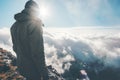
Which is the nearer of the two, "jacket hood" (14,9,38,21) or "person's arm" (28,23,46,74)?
→ "person's arm" (28,23,46,74)

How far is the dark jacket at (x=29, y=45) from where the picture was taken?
1734 cm

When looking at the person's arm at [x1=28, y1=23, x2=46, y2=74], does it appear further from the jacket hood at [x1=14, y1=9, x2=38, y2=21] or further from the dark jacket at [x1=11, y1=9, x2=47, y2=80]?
the jacket hood at [x1=14, y1=9, x2=38, y2=21]

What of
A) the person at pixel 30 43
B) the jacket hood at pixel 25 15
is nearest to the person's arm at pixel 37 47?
the person at pixel 30 43

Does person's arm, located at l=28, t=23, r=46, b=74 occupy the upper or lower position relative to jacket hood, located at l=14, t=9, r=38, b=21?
lower

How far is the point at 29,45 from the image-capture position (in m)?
17.9

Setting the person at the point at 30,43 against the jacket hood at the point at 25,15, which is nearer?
the person at the point at 30,43

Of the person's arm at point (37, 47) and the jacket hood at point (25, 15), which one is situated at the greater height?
the jacket hood at point (25, 15)

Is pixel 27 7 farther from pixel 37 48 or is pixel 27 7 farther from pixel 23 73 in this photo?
pixel 23 73

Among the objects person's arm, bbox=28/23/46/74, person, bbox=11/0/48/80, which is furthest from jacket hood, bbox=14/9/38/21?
person's arm, bbox=28/23/46/74

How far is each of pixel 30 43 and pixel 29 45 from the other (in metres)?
0.39

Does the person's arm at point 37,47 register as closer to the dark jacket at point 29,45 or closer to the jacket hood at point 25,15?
the dark jacket at point 29,45

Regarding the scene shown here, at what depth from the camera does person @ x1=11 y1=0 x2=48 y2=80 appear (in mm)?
17344

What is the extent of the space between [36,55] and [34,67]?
1120 millimetres

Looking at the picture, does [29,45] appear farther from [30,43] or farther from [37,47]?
[37,47]
